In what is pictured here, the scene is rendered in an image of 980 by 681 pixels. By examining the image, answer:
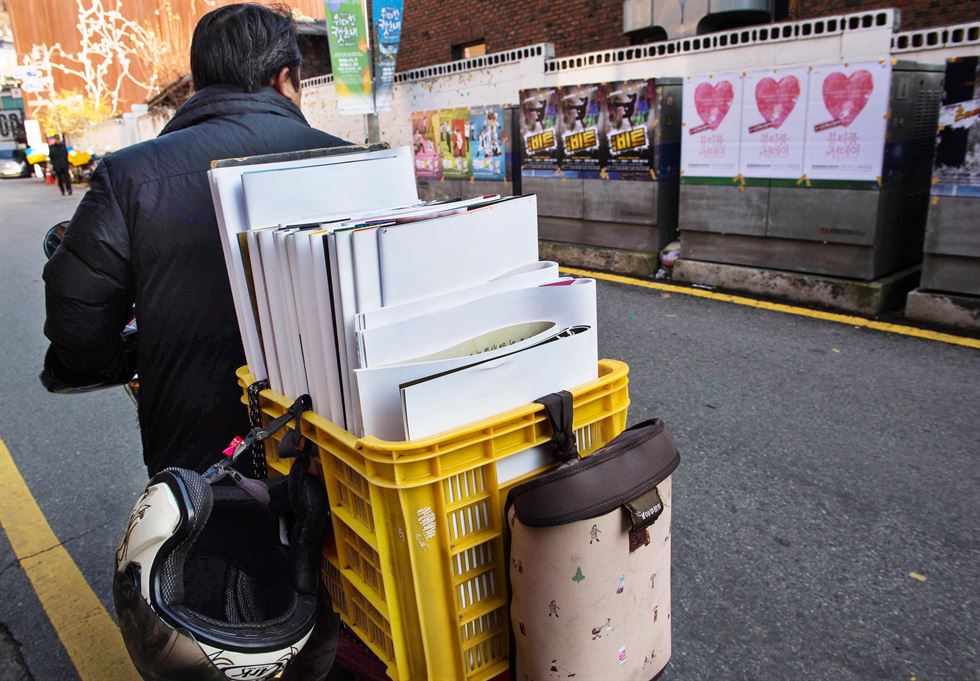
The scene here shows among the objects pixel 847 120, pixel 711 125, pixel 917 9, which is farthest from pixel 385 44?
pixel 847 120

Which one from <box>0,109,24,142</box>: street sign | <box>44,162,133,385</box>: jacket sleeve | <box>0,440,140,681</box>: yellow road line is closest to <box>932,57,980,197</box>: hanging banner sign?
<box>44,162,133,385</box>: jacket sleeve

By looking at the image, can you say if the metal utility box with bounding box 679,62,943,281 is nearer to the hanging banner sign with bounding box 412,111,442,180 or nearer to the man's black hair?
the hanging banner sign with bounding box 412,111,442,180

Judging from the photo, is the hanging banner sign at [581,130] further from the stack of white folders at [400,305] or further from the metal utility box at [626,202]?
the stack of white folders at [400,305]

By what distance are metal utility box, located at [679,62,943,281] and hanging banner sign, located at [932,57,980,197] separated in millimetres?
475

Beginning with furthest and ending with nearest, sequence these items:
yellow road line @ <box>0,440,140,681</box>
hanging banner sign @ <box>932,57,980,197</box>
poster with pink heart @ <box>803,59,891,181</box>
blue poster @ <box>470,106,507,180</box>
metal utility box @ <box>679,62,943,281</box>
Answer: blue poster @ <box>470,106,507,180</box>, metal utility box @ <box>679,62,943,281</box>, poster with pink heart @ <box>803,59,891,181</box>, hanging banner sign @ <box>932,57,980,197</box>, yellow road line @ <box>0,440,140,681</box>

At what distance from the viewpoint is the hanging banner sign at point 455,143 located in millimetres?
9906

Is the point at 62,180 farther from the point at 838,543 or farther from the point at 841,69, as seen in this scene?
the point at 838,543

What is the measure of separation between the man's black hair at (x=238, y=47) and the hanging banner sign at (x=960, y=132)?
5.25 m

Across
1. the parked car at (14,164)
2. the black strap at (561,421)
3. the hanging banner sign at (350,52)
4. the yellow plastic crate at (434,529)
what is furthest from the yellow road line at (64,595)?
the parked car at (14,164)

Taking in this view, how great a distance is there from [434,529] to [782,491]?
2.65 metres

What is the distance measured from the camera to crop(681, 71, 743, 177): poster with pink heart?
6824 millimetres

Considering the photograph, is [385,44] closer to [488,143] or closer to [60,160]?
[488,143]

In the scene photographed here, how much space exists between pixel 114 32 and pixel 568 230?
39195 millimetres

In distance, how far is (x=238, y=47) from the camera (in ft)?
6.39
